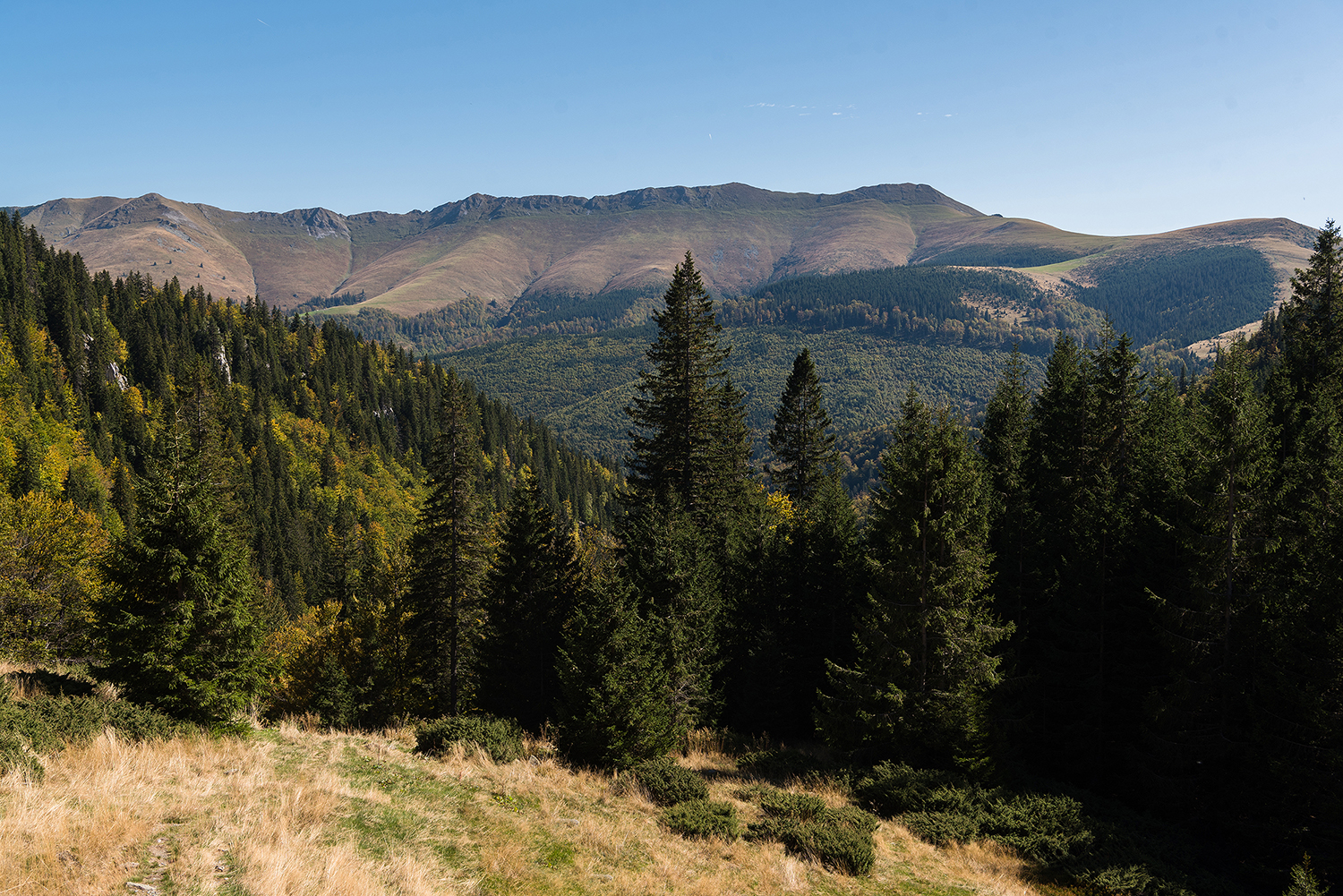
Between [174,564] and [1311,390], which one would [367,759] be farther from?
[1311,390]

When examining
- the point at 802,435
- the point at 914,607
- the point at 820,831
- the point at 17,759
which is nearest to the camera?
the point at 17,759

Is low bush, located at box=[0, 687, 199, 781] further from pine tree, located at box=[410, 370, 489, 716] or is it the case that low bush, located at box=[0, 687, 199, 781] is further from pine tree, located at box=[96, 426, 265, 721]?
pine tree, located at box=[410, 370, 489, 716]

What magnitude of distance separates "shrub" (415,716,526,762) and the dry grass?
2.05ft

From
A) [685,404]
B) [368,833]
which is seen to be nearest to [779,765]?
[368,833]

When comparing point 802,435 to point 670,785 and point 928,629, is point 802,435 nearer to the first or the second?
point 928,629

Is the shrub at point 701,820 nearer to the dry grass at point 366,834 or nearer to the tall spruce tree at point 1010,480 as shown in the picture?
the dry grass at point 366,834

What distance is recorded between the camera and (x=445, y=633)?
38.7 meters

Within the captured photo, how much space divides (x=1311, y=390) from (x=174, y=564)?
4368 cm

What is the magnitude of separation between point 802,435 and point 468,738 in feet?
93.7

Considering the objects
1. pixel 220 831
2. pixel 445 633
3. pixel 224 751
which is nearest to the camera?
pixel 220 831

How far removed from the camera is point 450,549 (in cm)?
3794

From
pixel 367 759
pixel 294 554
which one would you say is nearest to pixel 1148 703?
pixel 367 759

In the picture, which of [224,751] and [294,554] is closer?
[224,751]

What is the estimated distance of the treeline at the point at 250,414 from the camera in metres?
101
